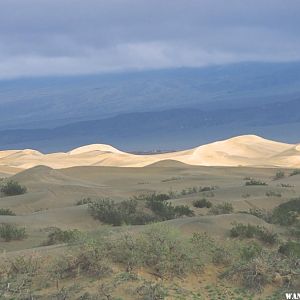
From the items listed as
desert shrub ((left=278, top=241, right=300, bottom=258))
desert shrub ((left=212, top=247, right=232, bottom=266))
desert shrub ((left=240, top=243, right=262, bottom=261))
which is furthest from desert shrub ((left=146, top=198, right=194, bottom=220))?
desert shrub ((left=212, top=247, right=232, bottom=266))

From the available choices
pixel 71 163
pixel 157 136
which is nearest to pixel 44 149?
pixel 157 136

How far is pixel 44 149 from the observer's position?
162 meters

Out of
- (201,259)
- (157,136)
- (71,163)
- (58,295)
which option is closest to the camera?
(58,295)

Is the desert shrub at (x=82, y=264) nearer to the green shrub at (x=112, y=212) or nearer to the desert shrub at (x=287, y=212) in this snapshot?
the green shrub at (x=112, y=212)

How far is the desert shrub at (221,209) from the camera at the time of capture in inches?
770

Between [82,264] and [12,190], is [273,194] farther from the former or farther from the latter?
[82,264]

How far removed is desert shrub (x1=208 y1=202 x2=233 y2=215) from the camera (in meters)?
19.5

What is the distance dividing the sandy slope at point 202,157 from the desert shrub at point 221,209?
38.8 meters

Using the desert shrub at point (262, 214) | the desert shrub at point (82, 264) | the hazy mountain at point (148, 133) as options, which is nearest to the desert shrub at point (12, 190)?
the desert shrub at point (262, 214)

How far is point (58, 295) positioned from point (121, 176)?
99.5ft

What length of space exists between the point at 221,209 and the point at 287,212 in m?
1.92

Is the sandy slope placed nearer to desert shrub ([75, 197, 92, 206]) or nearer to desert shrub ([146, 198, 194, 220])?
desert shrub ([75, 197, 92, 206])

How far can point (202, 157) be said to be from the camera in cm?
6869

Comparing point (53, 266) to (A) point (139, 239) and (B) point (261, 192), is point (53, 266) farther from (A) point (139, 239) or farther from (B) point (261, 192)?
(B) point (261, 192)
